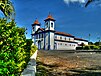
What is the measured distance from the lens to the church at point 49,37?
105688 millimetres

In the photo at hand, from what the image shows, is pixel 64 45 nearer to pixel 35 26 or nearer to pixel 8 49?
pixel 35 26

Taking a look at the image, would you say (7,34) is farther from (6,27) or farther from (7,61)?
(7,61)

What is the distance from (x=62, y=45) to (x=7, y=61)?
111 meters

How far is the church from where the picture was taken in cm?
10569

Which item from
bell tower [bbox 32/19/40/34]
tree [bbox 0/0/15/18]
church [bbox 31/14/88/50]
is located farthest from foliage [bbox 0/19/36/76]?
bell tower [bbox 32/19/40/34]

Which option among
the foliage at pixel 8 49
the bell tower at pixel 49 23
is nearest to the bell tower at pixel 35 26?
the bell tower at pixel 49 23

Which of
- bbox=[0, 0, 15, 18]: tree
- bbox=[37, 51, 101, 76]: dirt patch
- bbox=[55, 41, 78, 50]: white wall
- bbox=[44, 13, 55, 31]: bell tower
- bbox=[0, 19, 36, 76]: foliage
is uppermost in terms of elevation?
bbox=[44, 13, 55, 31]: bell tower

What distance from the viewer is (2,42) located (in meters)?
5.29

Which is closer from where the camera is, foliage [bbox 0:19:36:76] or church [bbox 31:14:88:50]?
foliage [bbox 0:19:36:76]

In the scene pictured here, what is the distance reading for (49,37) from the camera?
105 meters

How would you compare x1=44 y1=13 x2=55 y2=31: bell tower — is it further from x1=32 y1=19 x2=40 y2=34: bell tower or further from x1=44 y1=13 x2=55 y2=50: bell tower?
x1=32 y1=19 x2=40 y2=34: bell tower

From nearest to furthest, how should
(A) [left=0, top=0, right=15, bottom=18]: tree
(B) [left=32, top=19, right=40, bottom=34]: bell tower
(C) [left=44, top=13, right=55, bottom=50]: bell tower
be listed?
(A) [left=0, top=0, right=15, bottom=18]: tree
(C) [left=44, top=13, right=55, bottom=50]: bell tower
(B) [left=32, top=19, right=40, bottom=34]: bell tower

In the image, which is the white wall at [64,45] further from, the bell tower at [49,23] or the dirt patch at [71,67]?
the dirt patch at [71,67]

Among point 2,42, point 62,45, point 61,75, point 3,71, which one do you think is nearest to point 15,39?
point 2,42
